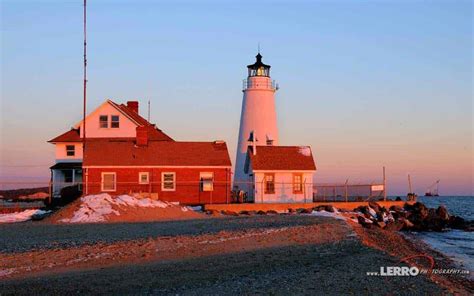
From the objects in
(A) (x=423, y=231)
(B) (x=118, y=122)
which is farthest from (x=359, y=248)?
(B) (x=118, y=122)

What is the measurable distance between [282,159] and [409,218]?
Answer: 8270 mm

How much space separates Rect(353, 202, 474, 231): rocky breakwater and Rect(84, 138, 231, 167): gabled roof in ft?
29.8

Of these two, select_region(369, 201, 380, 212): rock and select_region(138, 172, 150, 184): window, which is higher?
select_region(138, 172, 150, 184): window

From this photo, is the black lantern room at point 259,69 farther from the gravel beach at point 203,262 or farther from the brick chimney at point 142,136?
the gravel beach at point 203,262

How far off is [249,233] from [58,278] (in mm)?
8395

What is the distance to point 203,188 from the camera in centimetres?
3912

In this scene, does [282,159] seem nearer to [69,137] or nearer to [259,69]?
[259,69]

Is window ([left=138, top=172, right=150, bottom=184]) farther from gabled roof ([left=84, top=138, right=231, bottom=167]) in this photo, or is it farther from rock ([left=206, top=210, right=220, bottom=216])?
rock ([left=206, top=210, right=220, bottom=216])

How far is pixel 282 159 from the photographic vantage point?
40.2m

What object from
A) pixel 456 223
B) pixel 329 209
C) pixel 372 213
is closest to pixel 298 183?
pixel 372 213

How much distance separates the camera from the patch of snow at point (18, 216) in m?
28.6

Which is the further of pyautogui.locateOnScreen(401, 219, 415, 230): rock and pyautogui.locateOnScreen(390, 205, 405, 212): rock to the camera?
pyautogui.locateOnScreen(390, 205, 405, 212): rock

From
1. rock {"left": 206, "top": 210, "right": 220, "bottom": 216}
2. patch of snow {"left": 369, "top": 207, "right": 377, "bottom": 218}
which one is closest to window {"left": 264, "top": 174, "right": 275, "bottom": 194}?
patch of snow {"left": 369, "top": 207, "right": 377, "bottom": 218}

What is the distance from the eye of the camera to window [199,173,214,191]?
3912 cm
